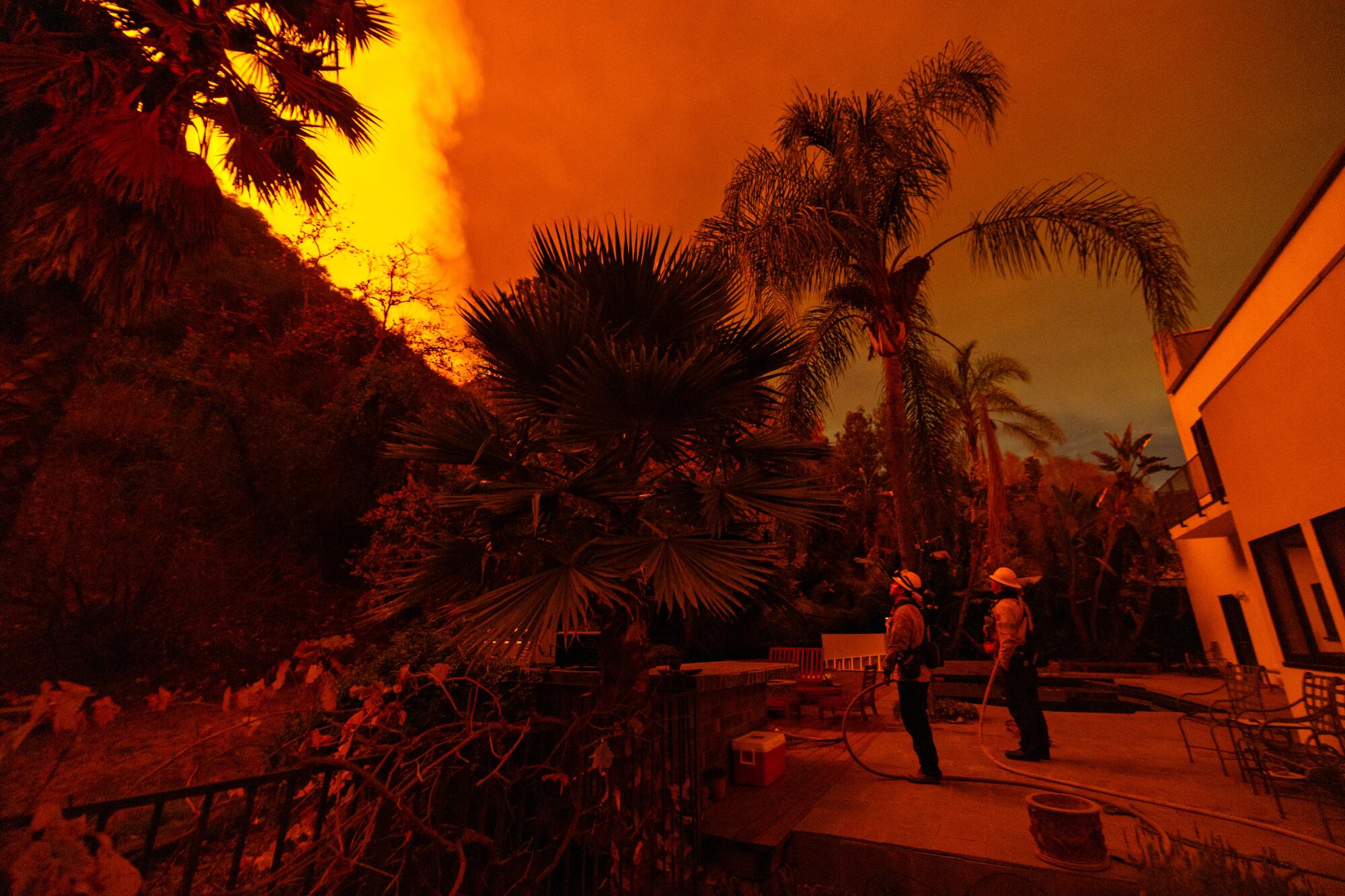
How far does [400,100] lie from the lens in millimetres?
6750

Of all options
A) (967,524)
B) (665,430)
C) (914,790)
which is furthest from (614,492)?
(967,524)

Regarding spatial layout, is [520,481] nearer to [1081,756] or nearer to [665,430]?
[665,430]

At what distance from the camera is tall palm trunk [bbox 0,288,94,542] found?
356 centimetres

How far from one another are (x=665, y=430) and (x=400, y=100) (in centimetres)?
634

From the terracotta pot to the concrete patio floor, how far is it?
79 millimetres

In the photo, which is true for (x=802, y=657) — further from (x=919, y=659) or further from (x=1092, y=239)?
(x=1092, y=239)

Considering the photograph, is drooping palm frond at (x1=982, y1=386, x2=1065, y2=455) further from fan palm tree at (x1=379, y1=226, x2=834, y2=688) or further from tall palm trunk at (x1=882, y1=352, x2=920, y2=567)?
fan palm tree at (x1=379, y1=226, x2=834, y2=688)

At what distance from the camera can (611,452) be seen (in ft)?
10.1

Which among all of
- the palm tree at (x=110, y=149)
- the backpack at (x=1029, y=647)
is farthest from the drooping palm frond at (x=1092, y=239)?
the palm tree at (x=110, y=149)

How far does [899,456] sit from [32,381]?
8264mm

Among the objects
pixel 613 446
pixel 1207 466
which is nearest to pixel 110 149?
pixel 613 446

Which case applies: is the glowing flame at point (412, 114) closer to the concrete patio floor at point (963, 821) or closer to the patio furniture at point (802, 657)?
the concrete patio floor at point (963, 821)

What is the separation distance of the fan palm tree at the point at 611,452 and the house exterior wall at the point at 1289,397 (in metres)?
4.93

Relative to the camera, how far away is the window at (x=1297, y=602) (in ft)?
18.8
